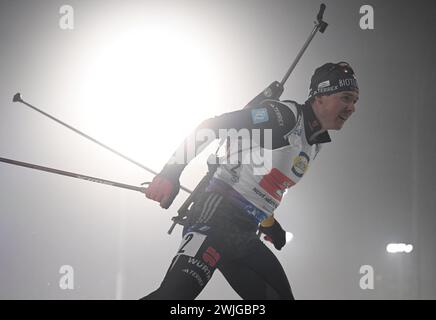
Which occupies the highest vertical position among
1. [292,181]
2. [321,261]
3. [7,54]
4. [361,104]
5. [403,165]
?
[7,54]

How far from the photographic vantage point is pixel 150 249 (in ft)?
101

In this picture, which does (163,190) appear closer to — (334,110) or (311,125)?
(311,125)

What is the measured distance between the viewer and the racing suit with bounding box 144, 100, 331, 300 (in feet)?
8.34

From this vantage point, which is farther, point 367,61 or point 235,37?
point 235,37

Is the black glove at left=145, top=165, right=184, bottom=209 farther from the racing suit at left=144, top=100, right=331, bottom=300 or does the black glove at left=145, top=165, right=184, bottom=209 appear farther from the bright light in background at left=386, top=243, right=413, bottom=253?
the bright light in background at left=386, top=243, right=413, bottom=253

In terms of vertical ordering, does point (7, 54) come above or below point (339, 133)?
above

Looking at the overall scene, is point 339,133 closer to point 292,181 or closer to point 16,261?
point 16,261

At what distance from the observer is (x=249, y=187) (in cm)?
274

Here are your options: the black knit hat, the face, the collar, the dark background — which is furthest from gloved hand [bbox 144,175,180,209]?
the dark background

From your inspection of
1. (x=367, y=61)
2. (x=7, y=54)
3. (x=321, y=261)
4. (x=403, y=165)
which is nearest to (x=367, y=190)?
(x=403, y=165)

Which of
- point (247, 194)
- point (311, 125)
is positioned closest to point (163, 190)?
point (247, 194)

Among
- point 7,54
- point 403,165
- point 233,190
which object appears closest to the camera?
point 233,190
